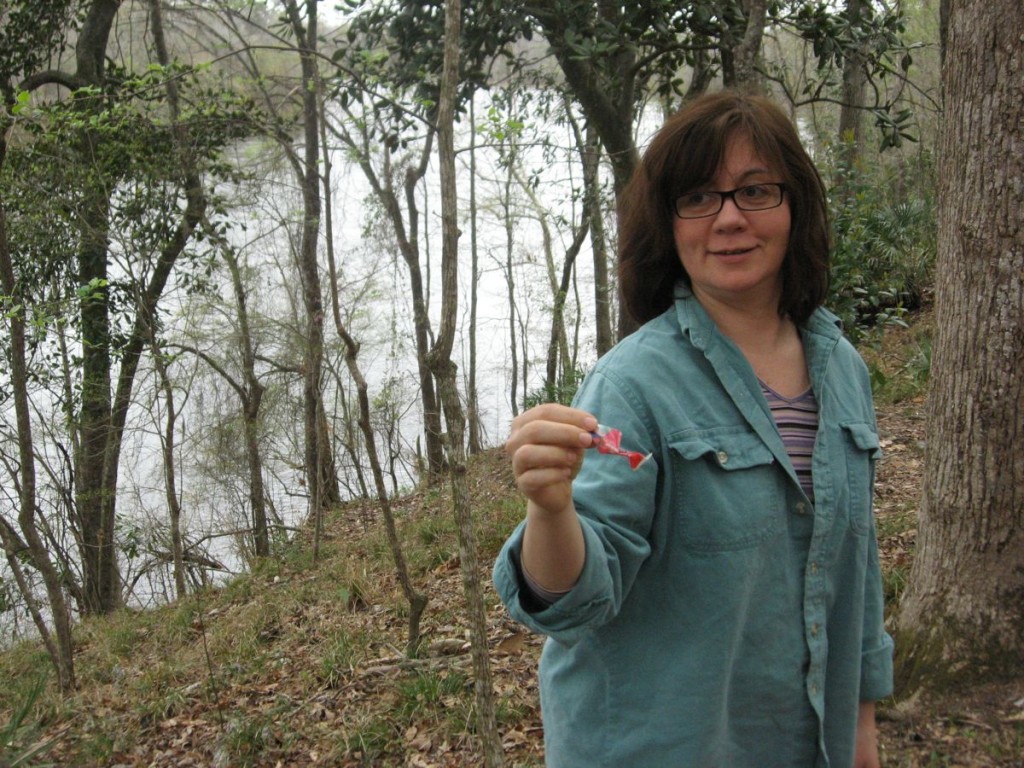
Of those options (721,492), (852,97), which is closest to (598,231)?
(852,97)

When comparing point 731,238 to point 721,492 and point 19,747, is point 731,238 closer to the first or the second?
point 721,492

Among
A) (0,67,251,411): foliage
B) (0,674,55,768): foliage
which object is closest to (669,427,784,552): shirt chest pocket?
(0,674,55,768): foliage

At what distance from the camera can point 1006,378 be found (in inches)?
114

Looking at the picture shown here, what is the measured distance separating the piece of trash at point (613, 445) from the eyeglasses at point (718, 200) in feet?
1.40

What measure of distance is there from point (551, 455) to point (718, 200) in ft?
1.97

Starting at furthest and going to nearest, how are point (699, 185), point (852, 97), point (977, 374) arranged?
point (852, 97)
point (977, 374)
point (699, 185)

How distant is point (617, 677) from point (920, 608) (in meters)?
2.26

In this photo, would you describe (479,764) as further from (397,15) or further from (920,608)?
(397,15)

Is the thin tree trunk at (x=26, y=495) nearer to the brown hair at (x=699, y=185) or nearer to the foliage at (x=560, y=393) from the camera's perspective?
the foliage at (x=560, y=393)

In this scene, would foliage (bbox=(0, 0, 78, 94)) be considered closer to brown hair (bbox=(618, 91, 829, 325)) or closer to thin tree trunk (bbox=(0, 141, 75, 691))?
thin tree trunk (bbox=(0, 141, 75, 691))

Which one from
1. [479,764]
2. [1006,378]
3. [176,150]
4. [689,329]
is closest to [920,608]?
[1006,378]

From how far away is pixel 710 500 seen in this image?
130 centimetres

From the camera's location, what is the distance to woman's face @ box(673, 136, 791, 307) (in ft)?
4.82

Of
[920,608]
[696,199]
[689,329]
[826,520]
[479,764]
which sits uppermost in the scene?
[696,199]
